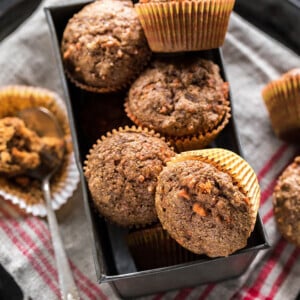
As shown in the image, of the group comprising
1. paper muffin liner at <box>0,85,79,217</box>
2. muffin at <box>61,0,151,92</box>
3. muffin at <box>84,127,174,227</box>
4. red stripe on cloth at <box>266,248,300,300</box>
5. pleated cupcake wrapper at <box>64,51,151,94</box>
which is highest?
muffin at <box>61,0,151,92</box>

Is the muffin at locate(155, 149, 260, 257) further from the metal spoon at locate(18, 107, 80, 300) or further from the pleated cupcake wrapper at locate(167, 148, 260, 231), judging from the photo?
the metal spoon at locate(18, 107, 80, 300)

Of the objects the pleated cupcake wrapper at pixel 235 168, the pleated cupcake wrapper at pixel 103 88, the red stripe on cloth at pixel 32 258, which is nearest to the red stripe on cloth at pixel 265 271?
the pleated cupcake wrapper at pixel 235 168

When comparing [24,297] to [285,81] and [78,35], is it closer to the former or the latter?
[78,35]

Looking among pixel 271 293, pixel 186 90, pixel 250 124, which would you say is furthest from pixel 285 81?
pixel 271 293

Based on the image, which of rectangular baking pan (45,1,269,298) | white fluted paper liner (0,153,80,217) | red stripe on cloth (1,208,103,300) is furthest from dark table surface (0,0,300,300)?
red stripe on cloth (1,208,103,300)

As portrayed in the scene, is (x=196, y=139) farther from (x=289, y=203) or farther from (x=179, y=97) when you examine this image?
(x=289, y=203)

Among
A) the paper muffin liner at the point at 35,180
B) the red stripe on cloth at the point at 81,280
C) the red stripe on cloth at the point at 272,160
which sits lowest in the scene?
the red stripe on cloth at the point at 81,280

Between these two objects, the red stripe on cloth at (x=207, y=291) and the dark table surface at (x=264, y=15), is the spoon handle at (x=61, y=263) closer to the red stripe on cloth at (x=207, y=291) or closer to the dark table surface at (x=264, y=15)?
the red stripe on cloth at (x=207, y=291)

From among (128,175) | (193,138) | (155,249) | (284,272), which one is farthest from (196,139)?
(284,272)
